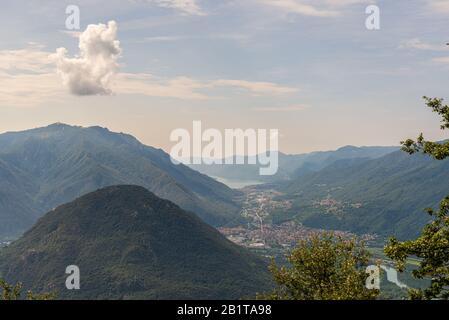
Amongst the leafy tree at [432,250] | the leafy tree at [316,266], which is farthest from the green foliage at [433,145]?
the leafy tree at [316,266]

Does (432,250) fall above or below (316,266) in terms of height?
above

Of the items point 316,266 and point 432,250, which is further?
point 316,266

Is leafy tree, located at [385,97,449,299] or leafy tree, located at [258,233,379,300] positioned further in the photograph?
leafy tree, located at [258,233,379,300]

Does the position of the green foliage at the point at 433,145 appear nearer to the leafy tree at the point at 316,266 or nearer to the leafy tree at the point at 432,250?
the leafy tree at the point at 432,250

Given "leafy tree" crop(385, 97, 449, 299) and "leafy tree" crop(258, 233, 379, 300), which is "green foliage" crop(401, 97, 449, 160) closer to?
"leafy tree" crop(385, 97, 449, 299)

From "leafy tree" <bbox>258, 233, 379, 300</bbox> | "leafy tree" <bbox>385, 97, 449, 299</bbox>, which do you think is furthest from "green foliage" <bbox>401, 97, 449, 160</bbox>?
"leafy tree" <bbox>258, 233, 379, 300</bbox>

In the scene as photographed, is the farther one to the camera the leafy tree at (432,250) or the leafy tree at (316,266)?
the leafy tree at (316,266)

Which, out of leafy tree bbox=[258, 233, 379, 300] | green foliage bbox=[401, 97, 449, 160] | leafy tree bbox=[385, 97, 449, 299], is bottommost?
leafy tree bbox=[258, 233, 379, 300]
